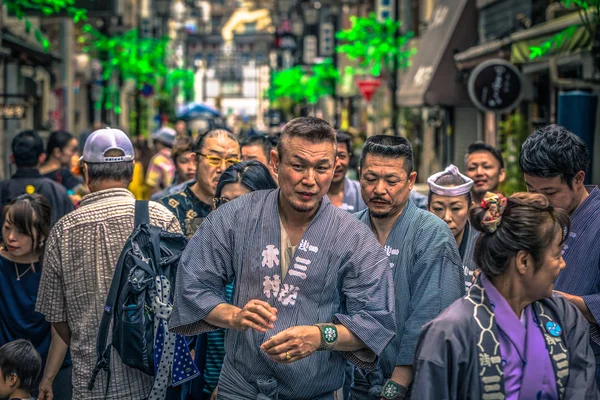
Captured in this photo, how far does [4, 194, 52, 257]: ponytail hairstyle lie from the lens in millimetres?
6598

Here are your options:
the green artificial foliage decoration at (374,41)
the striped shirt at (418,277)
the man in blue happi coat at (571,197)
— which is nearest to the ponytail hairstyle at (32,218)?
the striped shirt at (418,277)

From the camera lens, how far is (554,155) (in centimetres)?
493

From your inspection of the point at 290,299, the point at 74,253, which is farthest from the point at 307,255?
the point at 74,253

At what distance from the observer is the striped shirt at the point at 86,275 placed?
17.9ft

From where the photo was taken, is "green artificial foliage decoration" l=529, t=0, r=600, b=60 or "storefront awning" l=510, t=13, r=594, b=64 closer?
"green artificial foliage decoration" l=529, t=0, r=600, b=60

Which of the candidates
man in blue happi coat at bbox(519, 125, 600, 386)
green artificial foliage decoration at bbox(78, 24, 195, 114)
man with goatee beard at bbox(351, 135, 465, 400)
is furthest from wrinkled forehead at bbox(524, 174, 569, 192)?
green artificial foliage decoration at bbox(78, 24, 195, 114)

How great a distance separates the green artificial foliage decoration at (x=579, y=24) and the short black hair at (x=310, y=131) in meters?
5.60

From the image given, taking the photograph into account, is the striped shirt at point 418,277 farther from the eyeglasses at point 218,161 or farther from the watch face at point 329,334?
the eyeglasses at point 218,161

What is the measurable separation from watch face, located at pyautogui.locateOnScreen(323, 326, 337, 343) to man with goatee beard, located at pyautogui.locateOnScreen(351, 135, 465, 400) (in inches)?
26.4

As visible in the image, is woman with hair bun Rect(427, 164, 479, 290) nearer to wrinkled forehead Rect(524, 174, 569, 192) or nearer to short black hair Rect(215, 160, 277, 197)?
short black hair Rect(215, 160, 277, 197)

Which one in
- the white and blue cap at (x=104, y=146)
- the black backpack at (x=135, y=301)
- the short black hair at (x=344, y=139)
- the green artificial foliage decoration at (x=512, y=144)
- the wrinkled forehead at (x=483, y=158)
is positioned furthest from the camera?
the green artificial foliage decoration at (x=512, y=144)

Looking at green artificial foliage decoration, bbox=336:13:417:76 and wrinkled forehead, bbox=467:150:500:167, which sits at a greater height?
green artificial foliage decoration, bbox=336:13:417:76

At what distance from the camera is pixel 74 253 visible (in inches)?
217

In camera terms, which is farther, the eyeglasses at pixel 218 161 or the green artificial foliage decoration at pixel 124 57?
the green artificial foliage decoration at pixel 124 57
